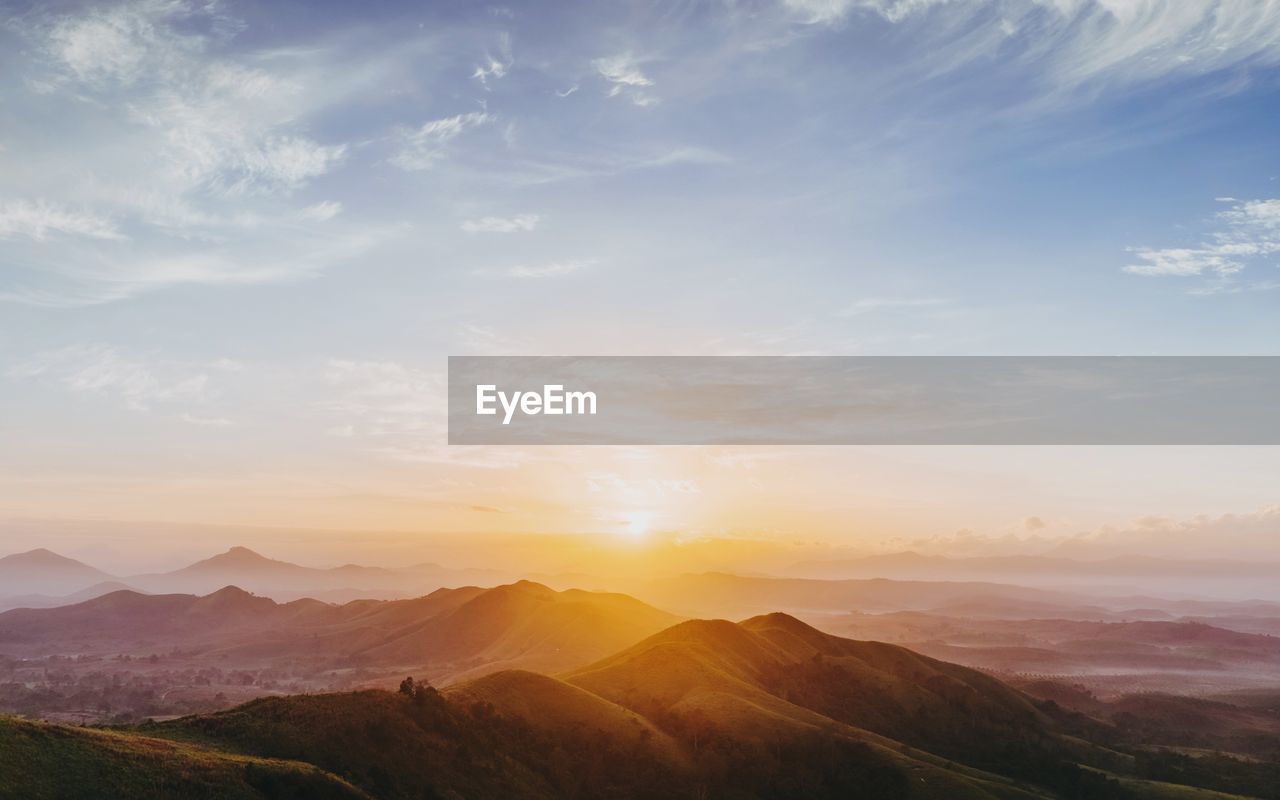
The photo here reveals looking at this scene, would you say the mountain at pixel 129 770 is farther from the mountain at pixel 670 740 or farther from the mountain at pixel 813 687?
the mountain at pixel 813 687

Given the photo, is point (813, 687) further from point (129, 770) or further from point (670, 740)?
point (129, 770)

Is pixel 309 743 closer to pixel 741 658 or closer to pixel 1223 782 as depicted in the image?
pixel 741 658

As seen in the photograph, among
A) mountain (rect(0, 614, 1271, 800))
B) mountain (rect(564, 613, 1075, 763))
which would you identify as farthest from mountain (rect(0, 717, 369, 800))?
mountain (rect(564, 613, 1075, 763))

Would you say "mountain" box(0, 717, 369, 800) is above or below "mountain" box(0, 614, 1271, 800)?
above

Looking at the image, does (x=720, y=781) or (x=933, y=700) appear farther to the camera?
(x=933, y=700)

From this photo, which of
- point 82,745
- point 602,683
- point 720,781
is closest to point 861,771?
point 720,781

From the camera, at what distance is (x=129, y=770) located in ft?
186

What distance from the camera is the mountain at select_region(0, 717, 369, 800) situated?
52.7 metres

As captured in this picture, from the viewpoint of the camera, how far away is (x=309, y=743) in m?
77.9

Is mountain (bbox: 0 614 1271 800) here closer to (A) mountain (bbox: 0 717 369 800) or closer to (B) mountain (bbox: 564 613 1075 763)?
(A) mountain (bbox: 0 717 369 800)

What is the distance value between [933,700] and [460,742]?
10689cm

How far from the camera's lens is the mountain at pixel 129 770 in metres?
52.7

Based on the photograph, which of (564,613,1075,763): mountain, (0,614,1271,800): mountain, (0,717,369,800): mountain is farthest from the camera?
(564,613,1075,763): mountain

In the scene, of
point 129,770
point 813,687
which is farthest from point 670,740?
point 129,770
